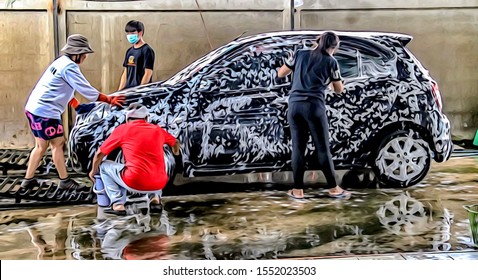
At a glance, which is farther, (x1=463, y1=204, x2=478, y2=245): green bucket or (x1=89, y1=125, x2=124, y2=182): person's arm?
(x1=89, y1=125, x2=124, y2=182): person's arm

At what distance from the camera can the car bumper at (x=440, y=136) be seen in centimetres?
504

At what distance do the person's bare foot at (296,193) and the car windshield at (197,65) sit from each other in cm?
124

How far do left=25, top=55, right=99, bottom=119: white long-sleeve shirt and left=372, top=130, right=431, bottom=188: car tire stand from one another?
7.78 feet

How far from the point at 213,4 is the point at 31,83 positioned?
1544 mm

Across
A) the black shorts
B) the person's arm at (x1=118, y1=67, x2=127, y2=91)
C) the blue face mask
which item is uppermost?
the blue face mask

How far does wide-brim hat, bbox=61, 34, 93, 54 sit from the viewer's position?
4.73 meters

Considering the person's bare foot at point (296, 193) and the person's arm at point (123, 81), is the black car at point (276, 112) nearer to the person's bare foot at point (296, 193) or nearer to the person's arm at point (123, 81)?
the person's arm at point (123, 81)

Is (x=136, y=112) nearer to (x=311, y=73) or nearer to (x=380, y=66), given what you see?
(x=311, y=73)

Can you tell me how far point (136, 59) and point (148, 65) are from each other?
104 mm

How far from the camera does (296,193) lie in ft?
16.4

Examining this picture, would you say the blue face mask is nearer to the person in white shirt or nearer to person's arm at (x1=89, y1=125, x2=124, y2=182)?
the person in white shirt

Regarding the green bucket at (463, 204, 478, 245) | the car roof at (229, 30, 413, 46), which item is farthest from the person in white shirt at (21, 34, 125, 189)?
the green bucket at (463, 204, 478, 245)

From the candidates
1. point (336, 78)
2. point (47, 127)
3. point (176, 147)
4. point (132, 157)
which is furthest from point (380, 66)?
point (47, 127)
